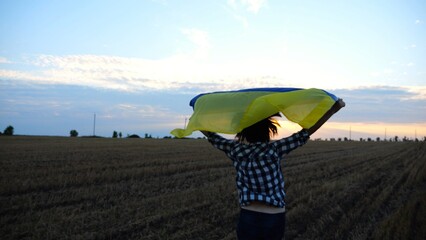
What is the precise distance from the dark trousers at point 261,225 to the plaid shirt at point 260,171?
0.34ft

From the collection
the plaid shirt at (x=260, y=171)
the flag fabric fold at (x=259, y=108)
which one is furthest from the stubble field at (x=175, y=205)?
the plaid shirt at (x=260, y=171)

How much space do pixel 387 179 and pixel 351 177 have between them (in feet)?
3.95

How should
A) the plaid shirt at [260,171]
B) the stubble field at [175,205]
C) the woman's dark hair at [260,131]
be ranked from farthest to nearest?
1. the stubble field at [175,205]
2. the woman's dark hair at [260,131]
3. the plaid shirt at [260,171]

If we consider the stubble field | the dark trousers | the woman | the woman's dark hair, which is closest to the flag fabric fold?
the woman's dark hair

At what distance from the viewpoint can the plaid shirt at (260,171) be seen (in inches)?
127

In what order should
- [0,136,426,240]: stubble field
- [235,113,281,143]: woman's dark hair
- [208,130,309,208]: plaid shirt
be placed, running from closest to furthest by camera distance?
[208,130,309,208]: plaid shirt, [235,113,281,143]: woman's dark hair, [0,136,426,240]: stubble field

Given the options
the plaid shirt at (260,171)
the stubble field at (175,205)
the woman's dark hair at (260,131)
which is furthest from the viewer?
the stubble field at (175,205)

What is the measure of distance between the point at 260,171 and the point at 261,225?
45cm

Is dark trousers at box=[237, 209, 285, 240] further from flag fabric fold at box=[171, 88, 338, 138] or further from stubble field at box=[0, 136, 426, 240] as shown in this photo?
stubble field at box=[0, 136, 426, 240]

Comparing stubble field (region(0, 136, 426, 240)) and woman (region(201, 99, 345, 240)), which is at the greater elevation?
woman (region(201, 99, 345, 240))

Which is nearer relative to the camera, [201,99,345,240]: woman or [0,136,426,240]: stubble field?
[201,99,345,240]: woman

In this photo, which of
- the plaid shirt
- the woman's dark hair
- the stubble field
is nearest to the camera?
the plaid shirt

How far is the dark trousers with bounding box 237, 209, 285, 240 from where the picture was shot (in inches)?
128

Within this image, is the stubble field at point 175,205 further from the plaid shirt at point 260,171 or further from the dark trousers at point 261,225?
the plaid shirt at point 260,171
